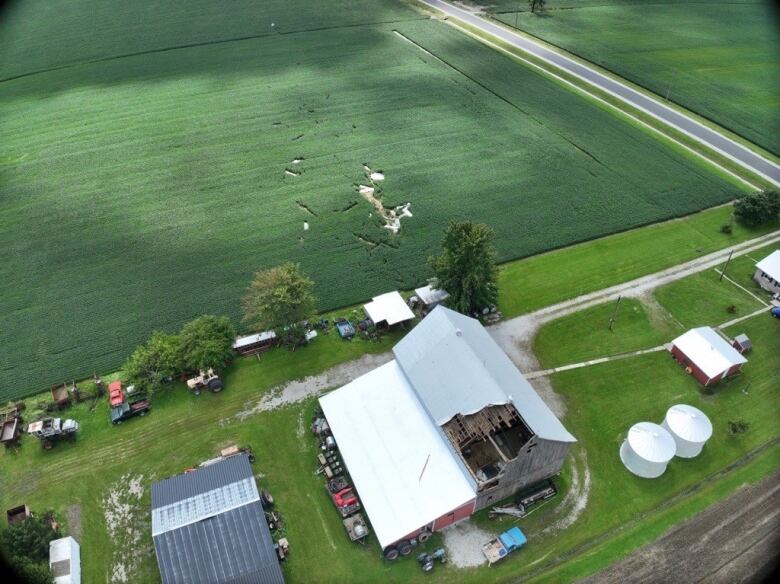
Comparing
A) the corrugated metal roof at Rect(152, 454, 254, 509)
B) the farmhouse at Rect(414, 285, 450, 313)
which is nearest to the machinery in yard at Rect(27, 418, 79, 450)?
the corrugated metal roof at Rect(152, 454, 254, 509)

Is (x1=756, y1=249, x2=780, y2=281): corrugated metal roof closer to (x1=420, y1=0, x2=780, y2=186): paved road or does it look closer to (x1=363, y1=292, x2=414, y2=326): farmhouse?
(x1=420, y1=0, x2=780, y2=186): paved road

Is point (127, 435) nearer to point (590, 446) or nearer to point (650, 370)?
point (590, 446)

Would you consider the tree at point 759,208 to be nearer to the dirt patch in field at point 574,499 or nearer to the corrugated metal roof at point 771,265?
the corrugated metal roof at point 771,265

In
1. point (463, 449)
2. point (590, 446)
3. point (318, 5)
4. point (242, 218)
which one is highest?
point (318, 5)

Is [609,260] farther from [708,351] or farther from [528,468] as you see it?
[528,468]

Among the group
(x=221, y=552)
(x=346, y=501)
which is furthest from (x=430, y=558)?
(x=221, y=552)

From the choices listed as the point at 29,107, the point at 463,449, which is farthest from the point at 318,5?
the point at 463,449
